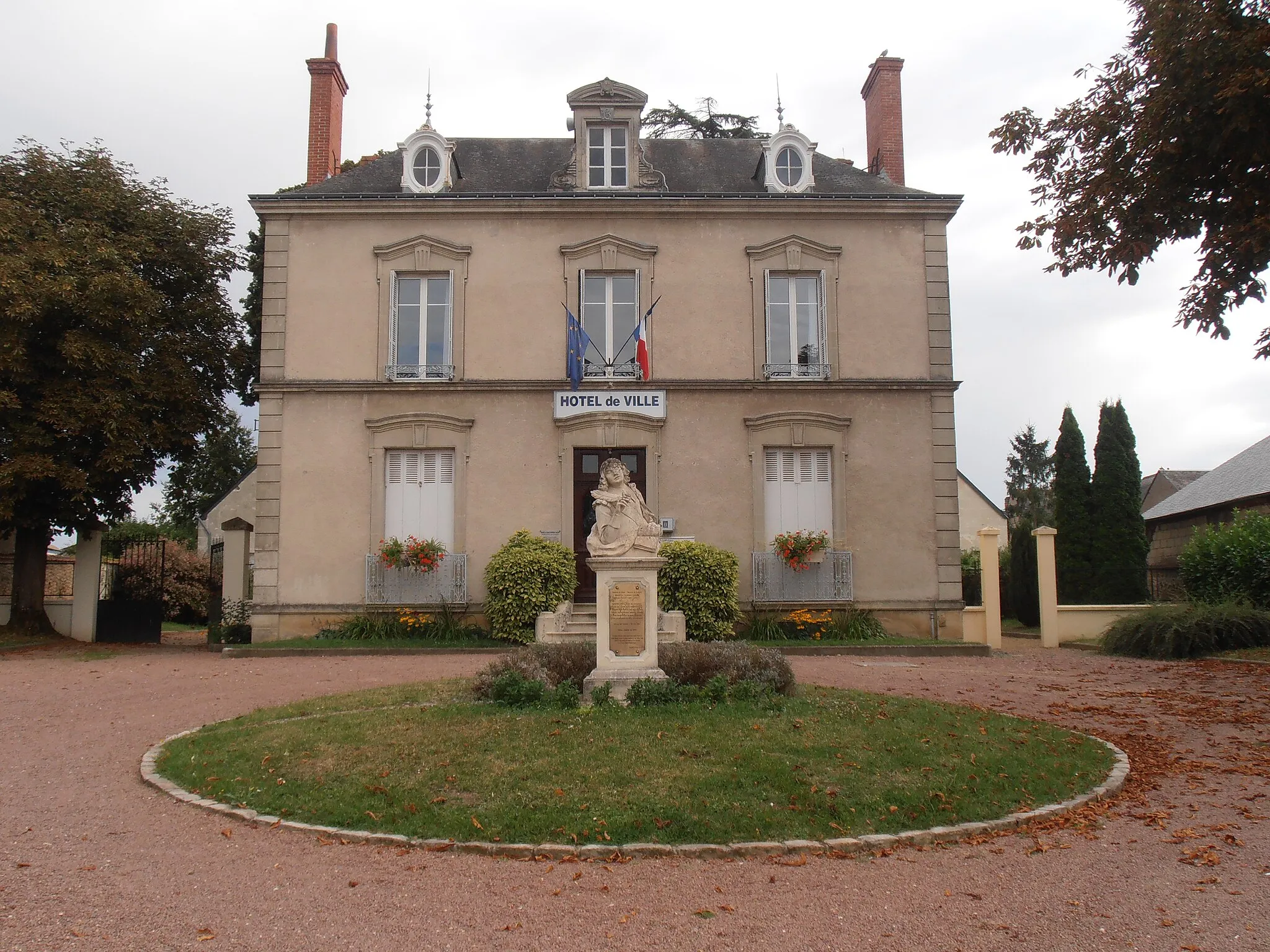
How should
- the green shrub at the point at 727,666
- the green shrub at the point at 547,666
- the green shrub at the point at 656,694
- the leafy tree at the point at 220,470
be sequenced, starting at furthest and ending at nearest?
1. the leafy tree at the point at 220,470
2. the green shrub at the point at 727,666
3. the green shrub at the point at 547,666
4. the green shrub at the point at 656,694

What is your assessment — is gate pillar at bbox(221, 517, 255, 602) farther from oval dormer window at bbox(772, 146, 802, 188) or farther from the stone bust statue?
oval dormer window at bbox(772, 146, 802, 188)

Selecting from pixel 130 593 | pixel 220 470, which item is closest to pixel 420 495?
pixel 130 593

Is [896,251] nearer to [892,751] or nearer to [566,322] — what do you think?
[566,322]

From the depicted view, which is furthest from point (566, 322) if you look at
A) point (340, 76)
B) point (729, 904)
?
point (729, 904)

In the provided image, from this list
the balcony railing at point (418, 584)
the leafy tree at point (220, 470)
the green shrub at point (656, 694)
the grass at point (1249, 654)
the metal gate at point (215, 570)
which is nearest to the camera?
the green shrub at point (656, 694)

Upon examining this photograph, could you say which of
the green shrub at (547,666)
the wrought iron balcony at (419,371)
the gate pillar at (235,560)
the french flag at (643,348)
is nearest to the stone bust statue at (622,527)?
the green shrub at (547,666)

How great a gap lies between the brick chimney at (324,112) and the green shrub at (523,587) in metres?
8.95

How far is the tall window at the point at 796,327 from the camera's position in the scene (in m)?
17.5

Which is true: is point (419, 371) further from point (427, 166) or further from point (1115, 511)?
point (1115, 511)

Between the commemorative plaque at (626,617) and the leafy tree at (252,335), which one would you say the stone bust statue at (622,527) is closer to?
the commemorative plaque at (626,617)

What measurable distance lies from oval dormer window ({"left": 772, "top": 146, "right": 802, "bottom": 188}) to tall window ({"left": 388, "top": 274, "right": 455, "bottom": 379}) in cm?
641

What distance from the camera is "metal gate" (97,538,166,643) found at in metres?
18.8

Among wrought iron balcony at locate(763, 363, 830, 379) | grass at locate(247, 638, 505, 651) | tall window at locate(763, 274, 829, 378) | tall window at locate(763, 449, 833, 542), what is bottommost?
grass at locate(247, 638, 505, 651)

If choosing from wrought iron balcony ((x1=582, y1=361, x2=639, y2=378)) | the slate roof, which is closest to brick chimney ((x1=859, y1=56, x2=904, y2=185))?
the slate roof
